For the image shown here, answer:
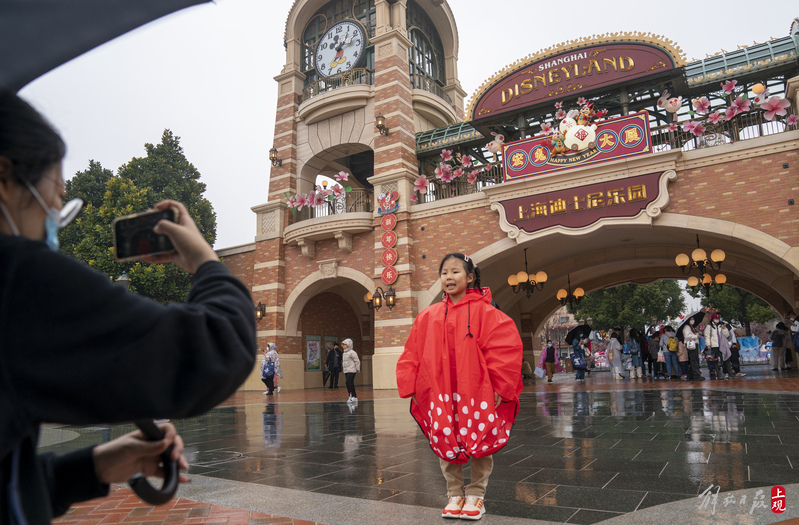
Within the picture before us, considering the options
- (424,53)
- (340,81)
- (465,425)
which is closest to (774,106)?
(424,53)

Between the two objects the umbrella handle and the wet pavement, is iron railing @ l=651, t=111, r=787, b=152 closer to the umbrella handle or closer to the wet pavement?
A: the wet pavement

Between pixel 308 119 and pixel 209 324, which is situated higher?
pixel 308 119

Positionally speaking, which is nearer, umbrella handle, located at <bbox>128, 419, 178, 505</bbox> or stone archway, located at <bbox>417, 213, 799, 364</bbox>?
umbrella handle, located at <bbox>128, 419, 178, 505</bbox>

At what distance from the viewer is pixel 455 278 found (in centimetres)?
370

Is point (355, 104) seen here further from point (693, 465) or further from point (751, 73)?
point (693, 465)

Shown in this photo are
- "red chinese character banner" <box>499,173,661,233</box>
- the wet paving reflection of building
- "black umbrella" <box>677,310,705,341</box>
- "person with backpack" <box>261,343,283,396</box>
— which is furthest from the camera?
"person with backpack" <box>261,343,283,396</box>

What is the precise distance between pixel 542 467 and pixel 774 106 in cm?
1249

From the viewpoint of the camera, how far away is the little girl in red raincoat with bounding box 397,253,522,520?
3373 millimetres

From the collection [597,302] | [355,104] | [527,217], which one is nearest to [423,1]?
[355,104]

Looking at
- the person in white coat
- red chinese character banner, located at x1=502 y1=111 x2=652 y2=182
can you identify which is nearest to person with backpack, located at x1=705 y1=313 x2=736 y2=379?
red chinese character banner, located at x1=502 y1=111 x2=652 y2=182

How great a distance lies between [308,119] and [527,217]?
9.03 m

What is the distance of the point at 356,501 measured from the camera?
11.8 feet

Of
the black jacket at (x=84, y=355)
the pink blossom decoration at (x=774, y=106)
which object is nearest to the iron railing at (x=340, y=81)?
the pink blossom decoration at (x=774, y=106)

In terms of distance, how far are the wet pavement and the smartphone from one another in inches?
99.8
